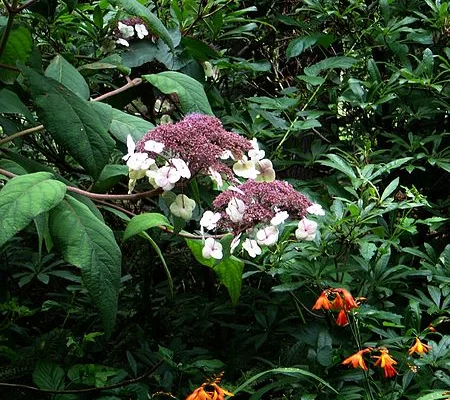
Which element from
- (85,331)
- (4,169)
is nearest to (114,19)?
(4,169)

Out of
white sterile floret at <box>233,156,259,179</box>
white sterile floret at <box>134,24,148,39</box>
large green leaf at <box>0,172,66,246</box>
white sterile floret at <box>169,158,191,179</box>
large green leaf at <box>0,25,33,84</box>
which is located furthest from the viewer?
white sterile floret at <box>134,24,148,39</box>

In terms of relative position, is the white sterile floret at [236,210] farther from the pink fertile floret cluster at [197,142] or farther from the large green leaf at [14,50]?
the large green leaf at [14,50]

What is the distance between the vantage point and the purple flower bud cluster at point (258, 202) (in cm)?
105

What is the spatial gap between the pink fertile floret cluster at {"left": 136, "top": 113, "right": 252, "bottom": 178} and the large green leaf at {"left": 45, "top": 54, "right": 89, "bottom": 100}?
0.30m

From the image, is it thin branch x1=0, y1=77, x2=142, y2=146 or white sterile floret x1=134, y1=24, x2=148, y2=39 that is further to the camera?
white sterile floret x1=134, y1=24, x2=148, y2=39

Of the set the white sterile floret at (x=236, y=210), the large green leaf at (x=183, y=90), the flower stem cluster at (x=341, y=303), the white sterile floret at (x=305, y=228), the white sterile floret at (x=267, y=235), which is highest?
the large green leaf at (x=183, y=90)

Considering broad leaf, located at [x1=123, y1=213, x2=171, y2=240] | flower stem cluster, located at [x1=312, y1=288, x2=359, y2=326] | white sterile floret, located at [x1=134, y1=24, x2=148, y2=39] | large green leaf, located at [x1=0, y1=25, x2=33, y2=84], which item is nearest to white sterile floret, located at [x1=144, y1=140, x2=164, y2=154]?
broad leaf, located at [x1=123, y1=213, x2=171, y2=240]

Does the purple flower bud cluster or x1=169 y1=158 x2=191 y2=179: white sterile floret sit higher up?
x1=169 y1=158 x2=191 y2=179: white sterile floret

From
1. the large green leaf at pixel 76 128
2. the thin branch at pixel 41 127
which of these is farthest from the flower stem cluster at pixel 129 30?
the large green leaf at pixel 76 128

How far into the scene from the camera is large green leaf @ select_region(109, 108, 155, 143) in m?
1.26

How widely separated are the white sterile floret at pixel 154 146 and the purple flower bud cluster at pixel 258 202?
13cm

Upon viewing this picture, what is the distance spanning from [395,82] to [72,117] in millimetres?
1234

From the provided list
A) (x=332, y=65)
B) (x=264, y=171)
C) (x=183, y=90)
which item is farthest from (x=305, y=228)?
(x=332, y=65)

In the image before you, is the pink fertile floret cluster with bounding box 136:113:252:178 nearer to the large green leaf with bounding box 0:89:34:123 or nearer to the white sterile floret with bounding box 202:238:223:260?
the white sterile floret with bounding box 202:238:223:260
